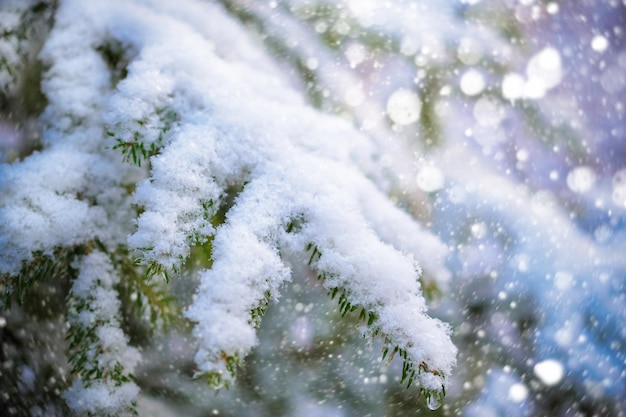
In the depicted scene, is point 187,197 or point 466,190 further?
point 466,190

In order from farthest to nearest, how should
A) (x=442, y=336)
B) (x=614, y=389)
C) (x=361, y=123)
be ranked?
1. (x=614, y=389)
2. (x=361, y=123)
3. (x=442, y=336)

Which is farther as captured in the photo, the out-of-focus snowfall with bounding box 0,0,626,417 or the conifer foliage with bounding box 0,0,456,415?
the out-of-focus snowfall with bounding box 0,0,626,417

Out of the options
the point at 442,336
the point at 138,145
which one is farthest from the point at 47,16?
the point at 442,336

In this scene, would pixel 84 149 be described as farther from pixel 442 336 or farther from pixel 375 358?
pixel 375 358

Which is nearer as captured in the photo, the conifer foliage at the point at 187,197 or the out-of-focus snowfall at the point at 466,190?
the conifer foliage at the point at 187,197

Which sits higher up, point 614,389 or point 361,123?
point 361,123

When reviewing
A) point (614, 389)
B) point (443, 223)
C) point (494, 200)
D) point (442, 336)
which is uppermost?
point (442, 336)

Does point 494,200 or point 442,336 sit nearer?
point 442,336

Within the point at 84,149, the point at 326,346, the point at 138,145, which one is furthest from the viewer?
the point at 326,346
